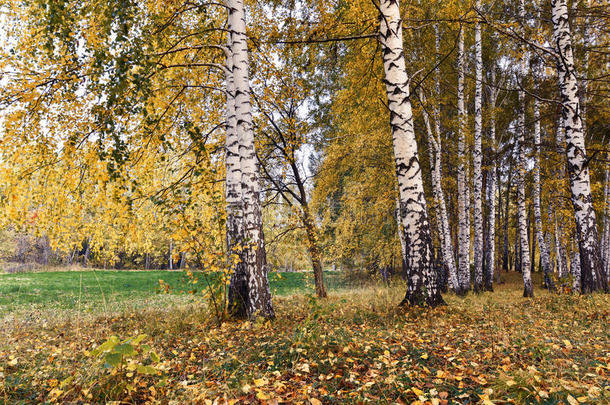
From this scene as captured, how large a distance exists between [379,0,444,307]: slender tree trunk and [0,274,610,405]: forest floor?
0.36 m

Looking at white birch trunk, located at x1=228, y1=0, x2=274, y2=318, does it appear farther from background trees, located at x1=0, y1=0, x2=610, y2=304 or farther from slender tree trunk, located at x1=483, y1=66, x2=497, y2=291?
slender tree trunk, located at x1=483, y1=66, x2=497, y2=291

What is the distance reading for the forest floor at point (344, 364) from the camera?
205 cm

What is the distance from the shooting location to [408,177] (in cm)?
488

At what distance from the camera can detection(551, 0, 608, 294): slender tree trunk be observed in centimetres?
584

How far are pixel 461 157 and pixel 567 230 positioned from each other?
5245 millimetres

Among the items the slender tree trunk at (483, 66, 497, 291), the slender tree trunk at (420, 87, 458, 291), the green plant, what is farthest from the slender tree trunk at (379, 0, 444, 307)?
the slender tree trunk at (483, 66, 497, 291)

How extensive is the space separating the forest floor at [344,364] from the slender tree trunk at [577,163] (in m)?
1.60

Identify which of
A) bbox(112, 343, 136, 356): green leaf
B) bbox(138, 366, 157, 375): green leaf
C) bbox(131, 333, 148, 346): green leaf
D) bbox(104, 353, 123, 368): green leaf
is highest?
bbox(131, 333, 148, 346): green leaf

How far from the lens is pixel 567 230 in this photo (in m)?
11.1

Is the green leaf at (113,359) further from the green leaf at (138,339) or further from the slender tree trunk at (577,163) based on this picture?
the slender tree trunk at (577,163)

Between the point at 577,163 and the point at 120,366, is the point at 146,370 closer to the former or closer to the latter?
the point at 120,366

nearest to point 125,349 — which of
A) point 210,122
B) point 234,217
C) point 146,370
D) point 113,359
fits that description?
point 113,359

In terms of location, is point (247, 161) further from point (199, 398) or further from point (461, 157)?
point (461, 157)

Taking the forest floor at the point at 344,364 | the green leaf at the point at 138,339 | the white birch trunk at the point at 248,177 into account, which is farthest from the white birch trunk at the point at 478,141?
the green leaf at the point at 138,339
